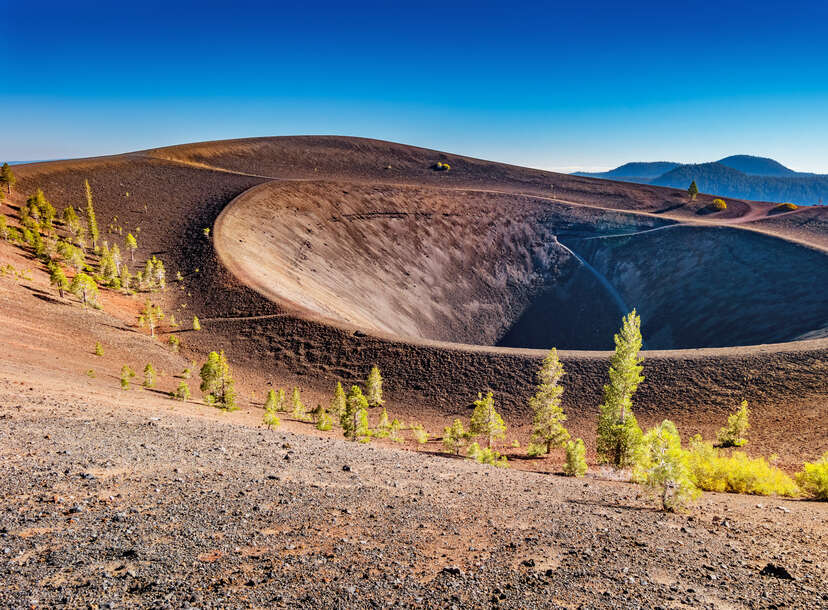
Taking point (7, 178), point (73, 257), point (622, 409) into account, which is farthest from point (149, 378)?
point (7, 178)

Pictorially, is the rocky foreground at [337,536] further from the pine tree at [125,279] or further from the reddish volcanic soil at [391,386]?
the pine tree at [125,279]

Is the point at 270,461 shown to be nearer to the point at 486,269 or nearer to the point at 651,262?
the point at 486,269

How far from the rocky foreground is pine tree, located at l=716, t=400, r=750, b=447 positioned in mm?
14520

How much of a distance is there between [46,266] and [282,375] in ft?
98.0

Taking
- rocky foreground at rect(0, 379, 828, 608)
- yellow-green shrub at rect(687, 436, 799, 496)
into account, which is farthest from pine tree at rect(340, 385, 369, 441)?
yellow-green shrub at rect(687, 436, 799, 496)

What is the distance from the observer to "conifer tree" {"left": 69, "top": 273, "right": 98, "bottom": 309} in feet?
129

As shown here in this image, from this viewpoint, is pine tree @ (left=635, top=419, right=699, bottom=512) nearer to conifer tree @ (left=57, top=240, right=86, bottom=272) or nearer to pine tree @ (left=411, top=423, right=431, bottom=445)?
pine tree @ (left=411, top=423, right=431, bottom=445)

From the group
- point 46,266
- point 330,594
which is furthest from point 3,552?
point 46,266

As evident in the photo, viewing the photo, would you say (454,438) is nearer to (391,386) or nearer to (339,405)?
(339,405)

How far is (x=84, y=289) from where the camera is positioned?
39656mm

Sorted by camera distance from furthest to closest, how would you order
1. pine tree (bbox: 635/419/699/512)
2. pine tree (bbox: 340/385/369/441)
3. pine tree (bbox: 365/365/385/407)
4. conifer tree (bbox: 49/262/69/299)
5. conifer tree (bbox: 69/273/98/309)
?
conifer tree (bbox: 69/273/98/309)
conifer tree (bbox: 49/262/69/299)
pine tree (bbox: 365/365/385/407)
pine tree (bbox: 340/385/369/441)
pine tree (bbox: 635/419/699/512)

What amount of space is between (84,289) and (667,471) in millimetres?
47082

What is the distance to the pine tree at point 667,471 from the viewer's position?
1391 cm

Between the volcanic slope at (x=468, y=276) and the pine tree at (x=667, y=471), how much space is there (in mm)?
22842
